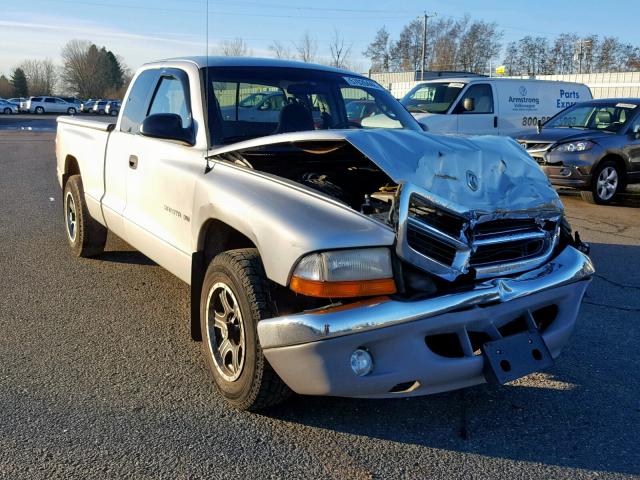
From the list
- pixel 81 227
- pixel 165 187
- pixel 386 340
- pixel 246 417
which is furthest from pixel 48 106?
pixel 386 340

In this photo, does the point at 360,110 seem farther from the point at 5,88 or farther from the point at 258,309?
the point at 5,88

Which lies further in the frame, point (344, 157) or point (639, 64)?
point (639, 64)

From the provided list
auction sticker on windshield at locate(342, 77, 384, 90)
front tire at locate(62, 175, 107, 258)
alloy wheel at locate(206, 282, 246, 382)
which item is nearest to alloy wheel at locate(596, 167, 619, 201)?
auction sticker on windshield at locate(342, 77, 384, 90)

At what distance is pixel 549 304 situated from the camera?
3199mm

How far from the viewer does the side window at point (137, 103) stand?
201 inches

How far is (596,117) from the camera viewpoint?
1151 centimetres

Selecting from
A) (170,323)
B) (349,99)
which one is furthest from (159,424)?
(349,99)

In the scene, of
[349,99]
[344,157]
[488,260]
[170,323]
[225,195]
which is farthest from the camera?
[349,99]

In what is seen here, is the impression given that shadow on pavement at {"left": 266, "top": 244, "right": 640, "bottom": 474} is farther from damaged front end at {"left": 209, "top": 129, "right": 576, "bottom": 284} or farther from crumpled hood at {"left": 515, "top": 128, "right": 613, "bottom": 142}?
crumpled hood at {"left": 515, "top": 128, "right": 613, "bottom": 142}

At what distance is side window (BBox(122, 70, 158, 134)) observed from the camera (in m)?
5.09

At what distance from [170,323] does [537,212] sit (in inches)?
106

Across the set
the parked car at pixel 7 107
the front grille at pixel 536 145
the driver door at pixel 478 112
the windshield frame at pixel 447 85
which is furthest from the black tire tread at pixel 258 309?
the parked car at pixel 7 107

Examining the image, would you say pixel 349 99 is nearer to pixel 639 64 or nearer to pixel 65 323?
pixel 65 323

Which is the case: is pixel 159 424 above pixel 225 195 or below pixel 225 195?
below
